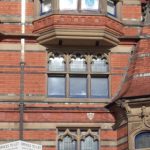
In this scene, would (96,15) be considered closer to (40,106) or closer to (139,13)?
(139,13)

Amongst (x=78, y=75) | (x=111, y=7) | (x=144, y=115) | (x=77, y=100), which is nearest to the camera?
(x=144, y=115)

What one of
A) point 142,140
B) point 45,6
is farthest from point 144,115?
point 45,6

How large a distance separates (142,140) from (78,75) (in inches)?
109

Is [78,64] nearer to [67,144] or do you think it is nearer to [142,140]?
[67,144]

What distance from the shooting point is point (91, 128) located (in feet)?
50.2

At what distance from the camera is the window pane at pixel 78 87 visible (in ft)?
51.9

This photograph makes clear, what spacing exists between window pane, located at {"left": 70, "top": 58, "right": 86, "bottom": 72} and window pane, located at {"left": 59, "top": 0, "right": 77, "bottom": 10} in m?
1.46

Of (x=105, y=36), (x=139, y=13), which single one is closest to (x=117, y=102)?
(x=105, y=36)

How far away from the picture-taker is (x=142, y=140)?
47.3 ft

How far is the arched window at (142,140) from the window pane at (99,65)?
2.46 metres

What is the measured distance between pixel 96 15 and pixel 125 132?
344cm

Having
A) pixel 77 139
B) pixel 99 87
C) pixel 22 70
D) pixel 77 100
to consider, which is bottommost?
pixel 77 139

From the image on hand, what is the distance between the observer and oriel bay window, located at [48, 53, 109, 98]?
15.8 meters

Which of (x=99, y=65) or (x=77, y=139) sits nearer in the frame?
(x=77, y=139)
